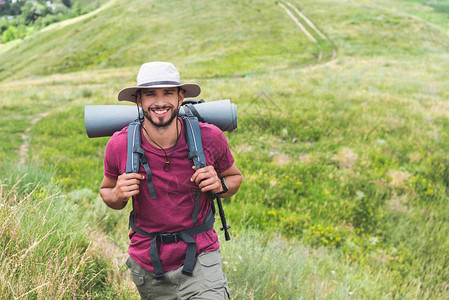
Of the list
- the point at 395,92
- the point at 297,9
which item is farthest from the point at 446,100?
the point at 297,9

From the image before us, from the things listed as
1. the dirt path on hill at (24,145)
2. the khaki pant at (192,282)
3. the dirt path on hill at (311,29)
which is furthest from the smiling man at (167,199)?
the dirt path on hill at (311,29)

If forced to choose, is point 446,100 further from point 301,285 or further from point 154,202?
point 154,202

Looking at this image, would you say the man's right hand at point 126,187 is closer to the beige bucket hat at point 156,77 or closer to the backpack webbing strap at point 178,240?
the backpack webbing strap at point 178,240

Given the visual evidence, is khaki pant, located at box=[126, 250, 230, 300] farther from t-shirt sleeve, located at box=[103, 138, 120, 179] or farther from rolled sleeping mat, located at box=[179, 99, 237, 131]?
rolled sleeping mat, located at box=[179, 99, 237, 131]

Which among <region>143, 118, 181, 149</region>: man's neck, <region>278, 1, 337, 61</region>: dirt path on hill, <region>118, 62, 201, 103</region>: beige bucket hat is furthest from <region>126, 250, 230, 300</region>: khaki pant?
<region>278, 1, 337, 61</region>: dirt path on hill

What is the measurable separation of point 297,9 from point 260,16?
27.1 feet

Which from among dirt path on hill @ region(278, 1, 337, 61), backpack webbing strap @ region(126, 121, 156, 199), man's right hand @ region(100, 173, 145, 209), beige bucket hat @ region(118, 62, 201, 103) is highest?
beige bucket hat @ region(118, 62, 201, 103)

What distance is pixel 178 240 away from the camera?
2.45 m

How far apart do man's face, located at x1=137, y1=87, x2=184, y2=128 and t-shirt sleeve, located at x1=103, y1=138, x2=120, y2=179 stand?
0.33 meters

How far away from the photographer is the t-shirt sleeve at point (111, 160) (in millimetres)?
2441

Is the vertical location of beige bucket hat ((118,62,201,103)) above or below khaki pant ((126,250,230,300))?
above

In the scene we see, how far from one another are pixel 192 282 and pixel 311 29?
50.4 meters

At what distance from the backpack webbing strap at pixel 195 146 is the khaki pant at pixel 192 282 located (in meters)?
0.34

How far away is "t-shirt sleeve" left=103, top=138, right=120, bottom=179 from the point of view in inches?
96.1
